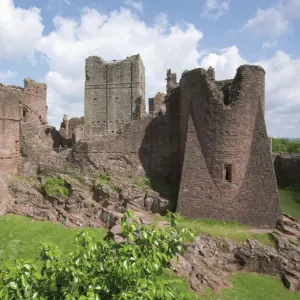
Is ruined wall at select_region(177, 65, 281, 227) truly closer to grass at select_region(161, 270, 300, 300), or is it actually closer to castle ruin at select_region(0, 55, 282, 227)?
castle ruin at select_region(0, 55, 282, 227)

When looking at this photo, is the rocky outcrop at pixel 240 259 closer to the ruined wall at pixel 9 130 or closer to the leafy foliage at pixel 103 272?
the leafy foliage at pixel 103 272

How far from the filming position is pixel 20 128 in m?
19.4

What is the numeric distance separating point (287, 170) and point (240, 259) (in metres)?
18.3

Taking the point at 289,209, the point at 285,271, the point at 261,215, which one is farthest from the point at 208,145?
the point at 289,209

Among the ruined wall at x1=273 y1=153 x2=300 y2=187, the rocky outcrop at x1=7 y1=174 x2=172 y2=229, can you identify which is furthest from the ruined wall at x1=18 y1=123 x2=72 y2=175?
the ruined wall at x1=273 y1=153 x2=300 y2=187

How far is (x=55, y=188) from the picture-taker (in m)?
18.0

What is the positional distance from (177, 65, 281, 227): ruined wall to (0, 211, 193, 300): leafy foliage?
11524 millimetres

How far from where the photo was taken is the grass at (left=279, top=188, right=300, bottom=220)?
2011 centimetres

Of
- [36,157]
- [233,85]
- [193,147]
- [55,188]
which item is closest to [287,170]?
[233,85]

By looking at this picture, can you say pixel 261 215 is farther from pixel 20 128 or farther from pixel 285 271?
pixel 20 128

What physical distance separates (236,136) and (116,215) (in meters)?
7.83

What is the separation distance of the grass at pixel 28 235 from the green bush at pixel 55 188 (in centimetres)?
180

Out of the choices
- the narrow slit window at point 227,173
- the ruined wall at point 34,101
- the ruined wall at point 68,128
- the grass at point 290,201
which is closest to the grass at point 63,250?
the narrow slit window at point 227,173

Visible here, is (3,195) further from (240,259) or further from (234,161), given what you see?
(240,259)
